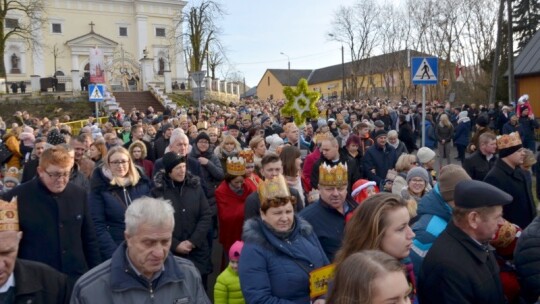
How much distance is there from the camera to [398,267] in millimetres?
2242

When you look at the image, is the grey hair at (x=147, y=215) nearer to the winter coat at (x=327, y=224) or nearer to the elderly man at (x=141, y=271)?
the elderly man at (x=141, y=271)

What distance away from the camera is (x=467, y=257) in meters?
3.06

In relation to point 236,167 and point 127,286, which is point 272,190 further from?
point 236,167

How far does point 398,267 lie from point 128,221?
5.08ft

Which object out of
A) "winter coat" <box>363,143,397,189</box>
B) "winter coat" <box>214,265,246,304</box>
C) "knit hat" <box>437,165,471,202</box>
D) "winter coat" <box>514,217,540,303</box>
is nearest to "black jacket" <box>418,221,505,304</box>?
"winter coat" <box>514,217,540,303</box>

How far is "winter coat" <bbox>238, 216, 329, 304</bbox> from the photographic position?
10.8ft

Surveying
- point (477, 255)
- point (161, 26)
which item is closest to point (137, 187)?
point (477, 255)

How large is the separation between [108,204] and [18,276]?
7.05 ft

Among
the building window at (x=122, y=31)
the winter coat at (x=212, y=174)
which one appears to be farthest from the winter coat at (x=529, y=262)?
the building window at (x=122, y=31)

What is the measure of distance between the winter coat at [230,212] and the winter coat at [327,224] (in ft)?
6.72

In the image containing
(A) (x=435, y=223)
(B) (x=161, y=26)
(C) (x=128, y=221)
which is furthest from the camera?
(B) (x=161, y=26)

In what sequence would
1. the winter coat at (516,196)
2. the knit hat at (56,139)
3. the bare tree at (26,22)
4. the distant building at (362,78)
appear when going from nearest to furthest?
the winter coat at (516,196)
the knit hat at (56,139)
the bare tree at (26,22)
the distant building at (362,78)

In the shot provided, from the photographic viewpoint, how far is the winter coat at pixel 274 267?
3.30 meters

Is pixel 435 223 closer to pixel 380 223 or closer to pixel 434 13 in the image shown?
pixel 380 223
